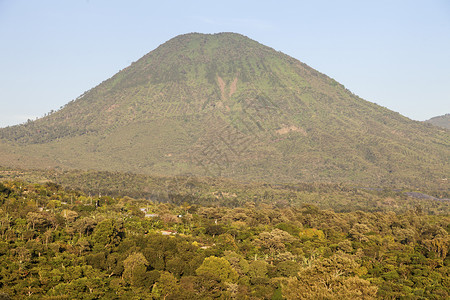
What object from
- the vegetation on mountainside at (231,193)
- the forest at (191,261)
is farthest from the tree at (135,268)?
the vegetation on mountainside at (231,193)

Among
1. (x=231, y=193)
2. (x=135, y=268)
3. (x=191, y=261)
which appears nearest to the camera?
(x=135, y=268)

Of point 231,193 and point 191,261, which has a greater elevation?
point 191,261

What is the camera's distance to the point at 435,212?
425 ft

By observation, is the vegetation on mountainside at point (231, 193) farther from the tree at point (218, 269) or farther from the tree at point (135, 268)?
the tree at point (135, 268)

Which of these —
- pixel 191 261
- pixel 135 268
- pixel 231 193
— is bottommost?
pixel 231 193

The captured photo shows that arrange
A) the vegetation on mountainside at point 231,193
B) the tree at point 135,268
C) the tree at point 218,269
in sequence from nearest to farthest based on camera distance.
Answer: the tree at point 135,268
the tree at point 218,269
the vegetation on mountainside at point 231,193

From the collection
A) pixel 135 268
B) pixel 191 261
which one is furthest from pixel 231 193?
pixel 135 268

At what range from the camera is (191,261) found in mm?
46281

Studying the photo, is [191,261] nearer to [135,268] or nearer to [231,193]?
[135,268]

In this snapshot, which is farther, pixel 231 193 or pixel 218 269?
pixel 231 193

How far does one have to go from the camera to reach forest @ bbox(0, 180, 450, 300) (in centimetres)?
3806

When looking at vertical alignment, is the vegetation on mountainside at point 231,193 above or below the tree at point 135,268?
below

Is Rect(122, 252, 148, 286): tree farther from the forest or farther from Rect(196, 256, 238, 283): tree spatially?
Rect(196, 256, 238, 283): tree

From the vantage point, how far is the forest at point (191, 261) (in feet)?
125
